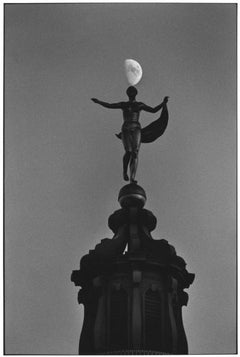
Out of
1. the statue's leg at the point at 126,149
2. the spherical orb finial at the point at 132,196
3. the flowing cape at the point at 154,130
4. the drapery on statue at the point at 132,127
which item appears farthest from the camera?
the flowing cape at the point at 154,130

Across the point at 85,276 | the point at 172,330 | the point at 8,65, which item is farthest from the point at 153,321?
the point at 8,65

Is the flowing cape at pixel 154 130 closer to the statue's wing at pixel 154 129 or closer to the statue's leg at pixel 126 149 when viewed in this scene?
the statue's wing at pixel 154 129

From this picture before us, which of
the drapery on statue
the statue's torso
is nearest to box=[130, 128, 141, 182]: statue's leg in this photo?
the drapery on statue

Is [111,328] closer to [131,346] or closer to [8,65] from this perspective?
[131,346]

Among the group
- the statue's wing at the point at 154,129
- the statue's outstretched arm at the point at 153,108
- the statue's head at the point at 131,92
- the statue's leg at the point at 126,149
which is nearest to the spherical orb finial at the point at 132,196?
the statue's leg at the point at 126,149

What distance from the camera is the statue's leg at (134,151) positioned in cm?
2806

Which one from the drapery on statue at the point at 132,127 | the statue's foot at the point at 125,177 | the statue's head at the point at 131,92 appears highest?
the statue's head at the point at 131,92

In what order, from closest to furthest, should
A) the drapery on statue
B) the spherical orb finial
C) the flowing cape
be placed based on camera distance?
the spherical orb finial → the drapery on statue → the flowing cape

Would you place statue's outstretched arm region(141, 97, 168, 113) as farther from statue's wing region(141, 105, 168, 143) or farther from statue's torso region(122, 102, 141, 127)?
statue's wing region(141, 105, 168, 143)

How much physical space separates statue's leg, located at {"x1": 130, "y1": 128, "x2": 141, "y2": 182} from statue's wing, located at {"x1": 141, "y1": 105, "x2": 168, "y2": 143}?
58 cm

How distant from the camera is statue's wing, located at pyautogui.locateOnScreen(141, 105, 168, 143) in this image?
94.5 feet

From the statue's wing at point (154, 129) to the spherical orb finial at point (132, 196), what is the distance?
1.66 metres

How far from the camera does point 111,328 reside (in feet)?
82.9

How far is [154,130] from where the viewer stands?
1139 inches
